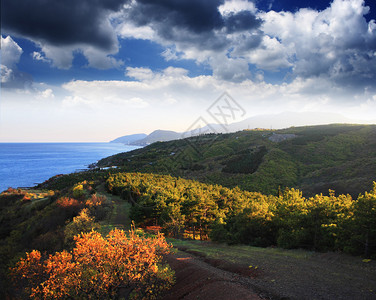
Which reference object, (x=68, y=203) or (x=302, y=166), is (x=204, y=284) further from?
(x=302, y=166)

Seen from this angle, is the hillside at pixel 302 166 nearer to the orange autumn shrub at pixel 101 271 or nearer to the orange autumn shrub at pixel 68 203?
the orange autumn shrub at pixel 101 271

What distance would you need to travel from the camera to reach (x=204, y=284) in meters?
15.2

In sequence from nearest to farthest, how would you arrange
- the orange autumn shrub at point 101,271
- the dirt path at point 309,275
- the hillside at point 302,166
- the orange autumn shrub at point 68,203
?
the dirt path at point 309,275 → the orange autumn shrub at point 101,271 → the orange autumn shrub at point 68,203 → the hillside at point 302,166

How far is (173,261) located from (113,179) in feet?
169

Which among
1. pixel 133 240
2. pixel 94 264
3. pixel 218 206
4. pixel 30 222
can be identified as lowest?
pixel 30 222

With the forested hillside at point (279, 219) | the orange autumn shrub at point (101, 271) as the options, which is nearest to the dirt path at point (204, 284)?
the orange autumn shrub at point (101, 271)

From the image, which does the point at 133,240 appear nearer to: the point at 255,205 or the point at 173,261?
the point at 173,261

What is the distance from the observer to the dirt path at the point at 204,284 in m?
12.9

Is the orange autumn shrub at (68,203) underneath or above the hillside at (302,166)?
underneath

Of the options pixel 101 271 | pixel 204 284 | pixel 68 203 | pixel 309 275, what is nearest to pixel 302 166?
pixel 309 275

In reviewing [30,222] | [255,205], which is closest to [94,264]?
[255,205]

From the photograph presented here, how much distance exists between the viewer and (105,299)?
12.6 meters

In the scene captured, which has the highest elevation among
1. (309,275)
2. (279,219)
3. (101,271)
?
(101,271)

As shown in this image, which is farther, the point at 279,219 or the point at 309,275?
the point at 279,219
